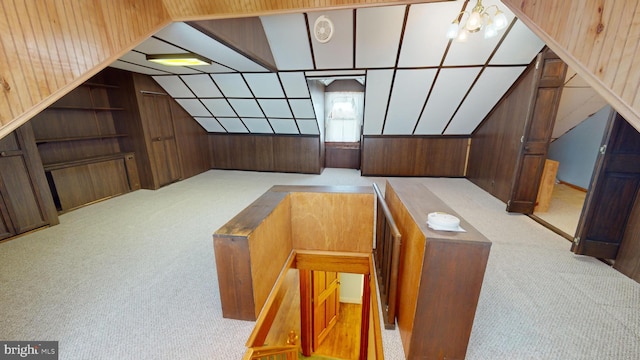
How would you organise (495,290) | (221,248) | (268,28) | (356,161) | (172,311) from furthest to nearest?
(356,161) < (268,28) < (495,290) < (172,311) < (221,248)

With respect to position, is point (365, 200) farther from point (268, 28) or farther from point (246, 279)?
point (268, 28)

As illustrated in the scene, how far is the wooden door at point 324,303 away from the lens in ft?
12.2

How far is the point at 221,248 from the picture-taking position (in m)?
1.62

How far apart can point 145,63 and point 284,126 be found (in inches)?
103

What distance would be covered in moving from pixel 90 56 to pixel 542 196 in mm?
5080

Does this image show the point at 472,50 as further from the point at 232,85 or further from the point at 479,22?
the point at 232,85

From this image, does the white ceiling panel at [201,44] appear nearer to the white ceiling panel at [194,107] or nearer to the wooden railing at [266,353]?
the white ceiling panel at [194,107]

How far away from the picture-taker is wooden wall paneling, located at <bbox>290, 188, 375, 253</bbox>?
254 centimetres

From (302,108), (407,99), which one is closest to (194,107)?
(302,108)

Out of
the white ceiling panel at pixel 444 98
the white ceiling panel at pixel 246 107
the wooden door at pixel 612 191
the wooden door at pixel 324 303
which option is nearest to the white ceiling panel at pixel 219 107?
the white ceiling panel at pixel 246 107

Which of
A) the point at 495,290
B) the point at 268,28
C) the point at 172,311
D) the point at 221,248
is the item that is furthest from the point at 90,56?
the point at 495,290

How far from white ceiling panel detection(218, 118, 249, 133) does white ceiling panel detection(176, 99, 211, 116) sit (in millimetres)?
370

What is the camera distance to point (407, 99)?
4008 millimetres

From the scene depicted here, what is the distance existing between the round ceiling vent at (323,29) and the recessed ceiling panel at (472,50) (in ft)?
4.70
